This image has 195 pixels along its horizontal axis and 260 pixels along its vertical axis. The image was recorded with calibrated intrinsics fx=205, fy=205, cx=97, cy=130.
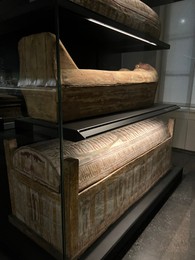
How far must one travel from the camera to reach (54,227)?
983mm

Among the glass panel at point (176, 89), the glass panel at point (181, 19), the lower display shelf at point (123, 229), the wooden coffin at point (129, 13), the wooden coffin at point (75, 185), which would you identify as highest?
the glass panel at point (181, 19)

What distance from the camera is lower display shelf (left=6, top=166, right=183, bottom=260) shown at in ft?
3.44

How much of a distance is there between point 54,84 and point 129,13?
666 mm

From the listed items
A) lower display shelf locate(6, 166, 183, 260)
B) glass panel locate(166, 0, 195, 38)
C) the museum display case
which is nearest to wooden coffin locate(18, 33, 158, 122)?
the museum display case

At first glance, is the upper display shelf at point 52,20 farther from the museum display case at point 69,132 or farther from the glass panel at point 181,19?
the glass panel at point 181,19

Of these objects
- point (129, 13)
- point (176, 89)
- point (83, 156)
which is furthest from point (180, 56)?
point (83, 156)

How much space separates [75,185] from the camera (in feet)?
2.92

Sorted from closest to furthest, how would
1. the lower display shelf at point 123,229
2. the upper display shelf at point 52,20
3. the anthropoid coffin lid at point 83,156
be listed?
the upper display shelf at point 52,20 < the anthropoid coffin lid at point 83,156 < the lower display shelf at point 123,229

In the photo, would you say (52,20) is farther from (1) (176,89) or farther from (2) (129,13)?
(1) (176,89)

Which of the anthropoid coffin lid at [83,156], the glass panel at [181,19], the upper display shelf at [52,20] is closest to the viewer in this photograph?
the upper display shelf at [52,20]

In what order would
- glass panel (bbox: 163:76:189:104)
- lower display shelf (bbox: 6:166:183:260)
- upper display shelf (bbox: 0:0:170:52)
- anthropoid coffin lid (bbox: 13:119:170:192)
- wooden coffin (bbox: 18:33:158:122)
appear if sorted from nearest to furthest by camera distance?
upper display shelf (bbox: 0:0:170:52)
wooden coffin (bbox: 18:33:158:122)
anthropoid coffin lid (bbox: 13:119:170:192)
lower display shelf (bbox: 6:166:183:260)
glass panel (bbox: 163:76:189:104)

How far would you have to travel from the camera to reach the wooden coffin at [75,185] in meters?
0.92

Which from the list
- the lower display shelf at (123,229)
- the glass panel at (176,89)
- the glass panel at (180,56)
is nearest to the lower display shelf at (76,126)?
the lower display shelf at (123,229)

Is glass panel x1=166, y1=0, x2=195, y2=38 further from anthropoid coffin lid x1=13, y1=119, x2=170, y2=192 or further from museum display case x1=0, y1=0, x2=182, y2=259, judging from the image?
anthropoid coffin lid x1=13, y1=119, x2=170, y2=192
